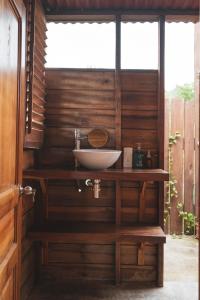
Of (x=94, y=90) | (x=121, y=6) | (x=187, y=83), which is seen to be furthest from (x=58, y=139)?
(x=187, y=83)

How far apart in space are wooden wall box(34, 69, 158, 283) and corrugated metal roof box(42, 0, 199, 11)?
1.77 ft

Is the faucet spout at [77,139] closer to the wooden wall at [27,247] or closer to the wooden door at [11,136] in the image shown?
the wooden wall at [27,247]

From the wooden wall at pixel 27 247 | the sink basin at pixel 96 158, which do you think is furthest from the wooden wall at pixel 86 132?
the sink basin at pixel 96 158

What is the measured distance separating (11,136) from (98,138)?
129 cm

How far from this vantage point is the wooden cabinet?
2240mm

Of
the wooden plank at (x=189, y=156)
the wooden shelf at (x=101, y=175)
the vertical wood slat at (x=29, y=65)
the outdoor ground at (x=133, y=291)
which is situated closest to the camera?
the vertical wood slat at (x=29, y=65)

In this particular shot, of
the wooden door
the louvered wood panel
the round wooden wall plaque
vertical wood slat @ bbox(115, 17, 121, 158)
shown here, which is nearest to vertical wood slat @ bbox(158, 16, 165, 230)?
vertical wood slat @ bbox(115, 17, 121, 158)

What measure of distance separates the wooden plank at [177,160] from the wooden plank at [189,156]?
0.05 metres

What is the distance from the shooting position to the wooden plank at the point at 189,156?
3.72m

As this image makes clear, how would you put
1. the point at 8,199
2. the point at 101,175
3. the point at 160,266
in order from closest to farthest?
the point at 8,199
the point at 101,175
the point at 160,266

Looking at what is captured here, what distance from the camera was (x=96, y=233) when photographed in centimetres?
235

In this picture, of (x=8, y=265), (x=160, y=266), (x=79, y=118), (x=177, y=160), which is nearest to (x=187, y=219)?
(x=177, y=160)

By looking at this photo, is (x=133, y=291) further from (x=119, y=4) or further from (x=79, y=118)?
(x=119, y=4)

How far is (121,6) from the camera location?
2.66 meters
